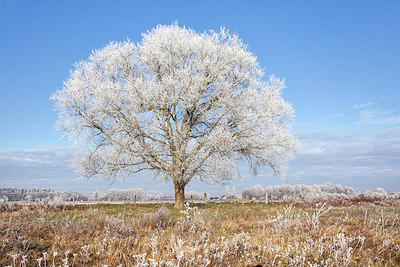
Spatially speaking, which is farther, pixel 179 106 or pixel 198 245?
pixel 179 106

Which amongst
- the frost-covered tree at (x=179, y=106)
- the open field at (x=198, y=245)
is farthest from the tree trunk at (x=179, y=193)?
the open field at (x=198, y=245)

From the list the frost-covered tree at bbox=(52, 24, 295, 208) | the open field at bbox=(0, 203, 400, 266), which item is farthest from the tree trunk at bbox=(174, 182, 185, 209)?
the open field at bbox=(0, 203, 400, 266)

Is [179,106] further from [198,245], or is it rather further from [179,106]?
[198,245]

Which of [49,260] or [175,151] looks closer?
[49,260]

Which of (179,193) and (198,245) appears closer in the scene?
(198,245)

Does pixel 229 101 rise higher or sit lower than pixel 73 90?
lower

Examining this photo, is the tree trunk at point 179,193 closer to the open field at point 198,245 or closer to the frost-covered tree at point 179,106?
the frost-covered tree at point 179,106

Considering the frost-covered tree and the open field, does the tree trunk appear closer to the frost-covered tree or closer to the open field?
the frost-covered tree

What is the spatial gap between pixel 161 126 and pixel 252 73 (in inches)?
285

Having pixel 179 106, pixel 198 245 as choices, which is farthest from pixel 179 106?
pixel 198 245

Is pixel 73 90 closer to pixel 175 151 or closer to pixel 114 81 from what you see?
pixel 114 81

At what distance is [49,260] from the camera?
525 centimetres

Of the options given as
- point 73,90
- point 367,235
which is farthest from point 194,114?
point 367,235

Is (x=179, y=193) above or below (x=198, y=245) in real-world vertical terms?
above
